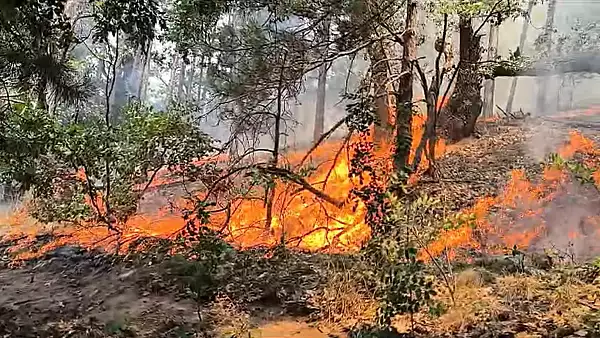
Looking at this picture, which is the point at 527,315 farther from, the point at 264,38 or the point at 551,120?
the point at 551,120

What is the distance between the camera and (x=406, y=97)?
681 centimetres

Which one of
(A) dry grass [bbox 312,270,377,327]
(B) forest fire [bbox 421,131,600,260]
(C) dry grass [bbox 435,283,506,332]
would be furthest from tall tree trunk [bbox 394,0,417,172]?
(C) dry grass [bbox 435,283,506,332]

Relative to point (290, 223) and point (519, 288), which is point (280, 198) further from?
point (519, 288)

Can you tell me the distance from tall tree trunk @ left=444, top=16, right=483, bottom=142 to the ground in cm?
253

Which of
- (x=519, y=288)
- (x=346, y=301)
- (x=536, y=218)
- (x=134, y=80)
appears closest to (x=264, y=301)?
(x=346, y=301)

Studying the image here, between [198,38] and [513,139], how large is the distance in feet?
21.0

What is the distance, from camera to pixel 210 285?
4.83 meters

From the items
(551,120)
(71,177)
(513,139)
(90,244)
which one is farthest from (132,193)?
(551,120)

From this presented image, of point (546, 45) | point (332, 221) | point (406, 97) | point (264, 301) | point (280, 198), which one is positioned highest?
point (546, 45)

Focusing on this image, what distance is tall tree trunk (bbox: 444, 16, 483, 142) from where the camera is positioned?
9.15 meters

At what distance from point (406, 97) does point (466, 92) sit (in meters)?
3.38

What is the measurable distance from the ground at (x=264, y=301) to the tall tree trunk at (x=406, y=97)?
1.30 m

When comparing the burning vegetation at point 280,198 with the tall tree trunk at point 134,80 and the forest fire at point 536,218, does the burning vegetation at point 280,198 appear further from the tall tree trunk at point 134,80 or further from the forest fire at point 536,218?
the tall tree trunk at point 134,80

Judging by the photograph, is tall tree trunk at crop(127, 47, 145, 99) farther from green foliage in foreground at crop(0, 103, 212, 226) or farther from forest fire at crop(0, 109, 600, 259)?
green foliage in foreground at crop(0, 103, 212, 226)
